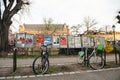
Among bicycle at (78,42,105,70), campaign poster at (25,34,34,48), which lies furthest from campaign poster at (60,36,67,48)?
bicycle at (78,42,105,70)

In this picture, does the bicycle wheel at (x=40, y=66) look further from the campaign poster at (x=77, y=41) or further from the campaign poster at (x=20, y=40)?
the campaign poster at (x=77, y=41)

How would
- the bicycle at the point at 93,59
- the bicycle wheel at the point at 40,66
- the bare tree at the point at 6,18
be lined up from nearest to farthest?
the bicycle wheel at the point at 40,66
the bicycle at the point at 93,59
the bare tree at the point at 6,18

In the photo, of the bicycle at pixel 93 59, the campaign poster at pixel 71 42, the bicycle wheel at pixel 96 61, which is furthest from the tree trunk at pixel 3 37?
the bicycle wheel at pixel 96 61

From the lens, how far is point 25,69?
30.3 ft

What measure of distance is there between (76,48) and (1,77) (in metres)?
16.6

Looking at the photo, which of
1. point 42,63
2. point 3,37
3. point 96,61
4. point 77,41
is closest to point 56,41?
point 77,41

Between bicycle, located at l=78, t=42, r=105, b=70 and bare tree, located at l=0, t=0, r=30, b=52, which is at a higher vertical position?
bare tree, located at l=0, t=0, r=30, b=52

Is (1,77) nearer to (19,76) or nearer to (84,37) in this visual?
(19,76)

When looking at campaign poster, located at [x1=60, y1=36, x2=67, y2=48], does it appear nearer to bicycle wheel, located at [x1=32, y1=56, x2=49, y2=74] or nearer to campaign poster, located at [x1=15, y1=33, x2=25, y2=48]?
campaign poster, located at [x1=15, y1=33, x2=25, y2=48]

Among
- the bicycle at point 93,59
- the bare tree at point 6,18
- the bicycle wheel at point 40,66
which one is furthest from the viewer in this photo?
the bare tree at point 6,18

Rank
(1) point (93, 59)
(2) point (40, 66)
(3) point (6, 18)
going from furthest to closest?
(3) point (6, 18), (1) point (93, 59), (2) point (40, 66)

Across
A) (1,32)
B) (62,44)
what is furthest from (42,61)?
(62,44)

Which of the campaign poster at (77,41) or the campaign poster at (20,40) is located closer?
the campaign poster at (20,40)

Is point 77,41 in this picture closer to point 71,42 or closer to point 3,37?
point 71,42
